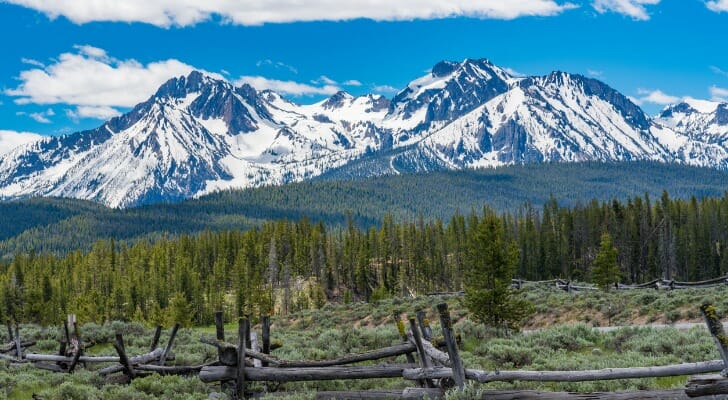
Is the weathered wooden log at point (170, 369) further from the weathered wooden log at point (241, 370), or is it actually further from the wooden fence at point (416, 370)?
the weathered wooden log at point (241, 370)

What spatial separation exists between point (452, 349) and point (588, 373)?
2705mm

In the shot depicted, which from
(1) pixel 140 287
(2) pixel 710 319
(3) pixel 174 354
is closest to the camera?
(2) pixel 710 319

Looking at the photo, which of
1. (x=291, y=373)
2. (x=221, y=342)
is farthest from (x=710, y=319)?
(x=221, y=342)

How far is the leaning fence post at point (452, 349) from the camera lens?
12352 mm

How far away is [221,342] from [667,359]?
39.5ft

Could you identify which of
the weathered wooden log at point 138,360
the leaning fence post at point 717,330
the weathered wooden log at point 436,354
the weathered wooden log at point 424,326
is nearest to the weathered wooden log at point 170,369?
the weathered wooden log at point 138,360

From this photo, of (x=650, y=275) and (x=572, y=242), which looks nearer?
(x=650, y=275)

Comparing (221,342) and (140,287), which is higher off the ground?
(221,342)

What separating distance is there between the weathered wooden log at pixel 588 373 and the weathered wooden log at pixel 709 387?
3.86ft

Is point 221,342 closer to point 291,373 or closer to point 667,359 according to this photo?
point 291,373

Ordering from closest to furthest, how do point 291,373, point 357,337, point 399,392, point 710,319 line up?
point 710,319
point 399,392
point 291,373
point 357,337

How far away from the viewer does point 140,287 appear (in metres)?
116

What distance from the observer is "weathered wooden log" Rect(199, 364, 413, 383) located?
1442cm

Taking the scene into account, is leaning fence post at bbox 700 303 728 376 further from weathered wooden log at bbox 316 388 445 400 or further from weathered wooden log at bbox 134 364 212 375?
weathered wooden log at bbox 134 364 212 375
